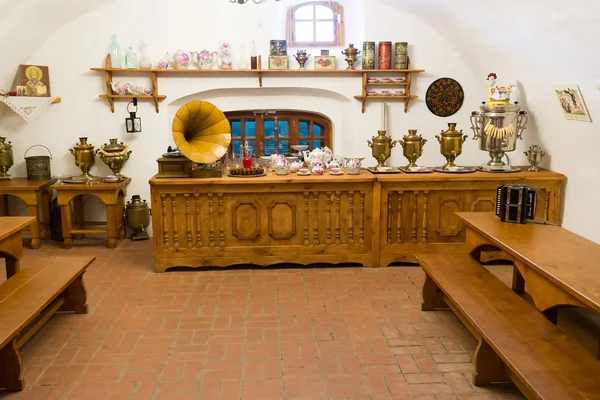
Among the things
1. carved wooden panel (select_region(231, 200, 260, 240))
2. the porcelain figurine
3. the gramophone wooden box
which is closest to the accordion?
carved wooden panel (select_region(231, 200, 260, 240))

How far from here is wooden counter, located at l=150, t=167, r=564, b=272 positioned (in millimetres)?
6070

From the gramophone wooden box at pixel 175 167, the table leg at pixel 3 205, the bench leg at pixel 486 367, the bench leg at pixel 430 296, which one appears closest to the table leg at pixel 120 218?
the table leg at pixel 3 205

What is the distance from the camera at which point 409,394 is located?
3.64 meters

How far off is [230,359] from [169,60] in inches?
183

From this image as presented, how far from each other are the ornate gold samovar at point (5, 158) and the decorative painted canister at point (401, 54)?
203 inches

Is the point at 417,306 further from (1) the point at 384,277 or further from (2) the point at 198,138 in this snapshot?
(2) the point at 198,138

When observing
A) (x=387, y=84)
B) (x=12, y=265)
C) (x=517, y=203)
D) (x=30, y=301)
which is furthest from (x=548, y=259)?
(x=387, y=84)

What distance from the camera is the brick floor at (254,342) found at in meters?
3.73

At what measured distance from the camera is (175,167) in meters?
6.14

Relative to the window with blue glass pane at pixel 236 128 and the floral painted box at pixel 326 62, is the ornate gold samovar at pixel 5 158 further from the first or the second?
the floral painted box at pixel 326 62

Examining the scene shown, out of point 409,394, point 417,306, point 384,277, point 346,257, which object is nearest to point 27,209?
point 346,257

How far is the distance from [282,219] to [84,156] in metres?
2.90

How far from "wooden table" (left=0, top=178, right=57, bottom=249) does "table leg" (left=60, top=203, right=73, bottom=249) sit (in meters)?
0.31

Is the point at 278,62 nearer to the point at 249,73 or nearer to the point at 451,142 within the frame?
the point at 249,73
